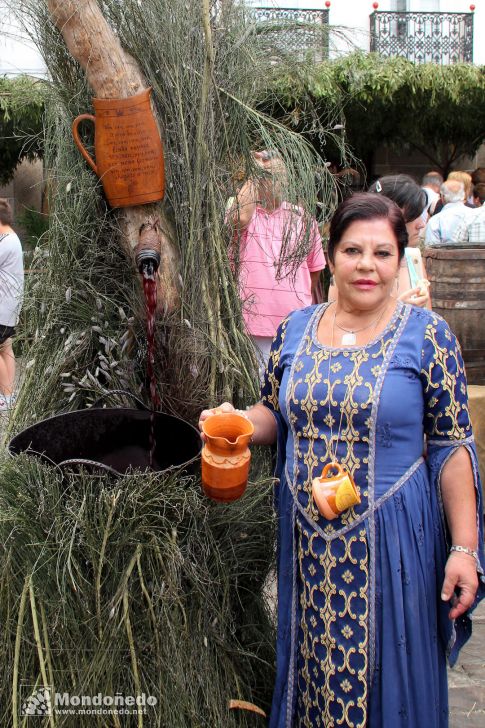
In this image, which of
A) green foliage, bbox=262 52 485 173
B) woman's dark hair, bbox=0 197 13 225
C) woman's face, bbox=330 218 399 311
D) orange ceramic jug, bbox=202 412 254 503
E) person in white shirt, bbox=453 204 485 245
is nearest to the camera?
orange ceramic jug, bbox=202 412 254 503

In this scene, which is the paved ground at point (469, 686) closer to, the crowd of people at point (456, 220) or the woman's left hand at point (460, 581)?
the woman's left hand at point (460, 581)

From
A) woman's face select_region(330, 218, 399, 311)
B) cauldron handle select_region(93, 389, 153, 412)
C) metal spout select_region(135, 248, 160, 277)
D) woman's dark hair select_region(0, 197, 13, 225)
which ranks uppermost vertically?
woman's dark hair select_region(0, 197, 13, 225)

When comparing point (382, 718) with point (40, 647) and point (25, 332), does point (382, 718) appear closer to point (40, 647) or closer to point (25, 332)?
point (40, 647)

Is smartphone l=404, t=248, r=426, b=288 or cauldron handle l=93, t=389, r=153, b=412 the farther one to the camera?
smartphone l=404, t=248, r=426, b=288

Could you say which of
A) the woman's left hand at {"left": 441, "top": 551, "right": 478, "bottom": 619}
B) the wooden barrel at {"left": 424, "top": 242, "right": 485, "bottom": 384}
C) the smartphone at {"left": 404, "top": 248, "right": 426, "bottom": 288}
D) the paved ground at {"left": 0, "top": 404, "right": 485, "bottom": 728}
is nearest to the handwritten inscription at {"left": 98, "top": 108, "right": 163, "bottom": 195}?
the paved ground at {"left": 0, "top": 404, "right": 485, "bottom": 728}

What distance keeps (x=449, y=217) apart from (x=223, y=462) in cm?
505

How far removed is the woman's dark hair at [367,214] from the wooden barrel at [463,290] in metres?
2.59

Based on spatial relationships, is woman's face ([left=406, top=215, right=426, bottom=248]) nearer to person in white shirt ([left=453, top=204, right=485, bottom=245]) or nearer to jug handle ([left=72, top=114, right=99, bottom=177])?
jug handle ([left=72, top=114, right=99, bottom=177])

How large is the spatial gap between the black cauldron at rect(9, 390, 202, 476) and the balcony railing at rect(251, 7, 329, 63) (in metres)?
1.14

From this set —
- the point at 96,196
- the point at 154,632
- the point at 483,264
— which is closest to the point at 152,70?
the point at 96,196

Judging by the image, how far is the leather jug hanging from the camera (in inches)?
84.8

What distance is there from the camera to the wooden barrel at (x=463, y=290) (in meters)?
4.45

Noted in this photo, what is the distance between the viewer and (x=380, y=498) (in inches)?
73.2

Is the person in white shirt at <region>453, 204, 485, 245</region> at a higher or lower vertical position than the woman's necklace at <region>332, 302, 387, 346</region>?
higher
